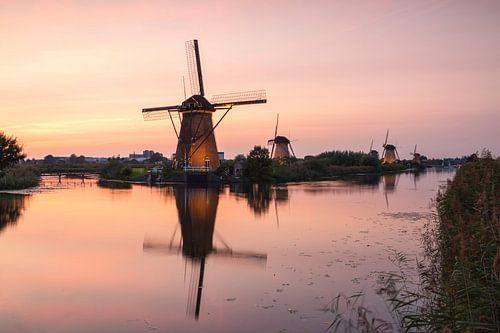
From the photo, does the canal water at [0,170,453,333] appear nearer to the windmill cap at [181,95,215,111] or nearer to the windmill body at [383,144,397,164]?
the windmill cap at [181,95,215,111]

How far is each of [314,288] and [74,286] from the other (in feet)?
10.8

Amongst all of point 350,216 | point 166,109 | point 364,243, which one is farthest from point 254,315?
point 166,109

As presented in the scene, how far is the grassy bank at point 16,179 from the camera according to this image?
25.2m

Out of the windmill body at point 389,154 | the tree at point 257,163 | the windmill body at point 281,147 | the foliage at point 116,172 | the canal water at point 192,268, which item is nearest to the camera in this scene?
the canal water at point 192,268

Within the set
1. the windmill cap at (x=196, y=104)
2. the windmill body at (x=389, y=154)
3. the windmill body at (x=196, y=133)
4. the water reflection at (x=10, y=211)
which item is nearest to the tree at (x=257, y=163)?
the windmill body at (x=196, y=133)

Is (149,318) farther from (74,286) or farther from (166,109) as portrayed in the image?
(166,109)

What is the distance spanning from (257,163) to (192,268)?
28.7m

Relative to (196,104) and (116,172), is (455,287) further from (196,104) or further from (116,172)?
(116,172)

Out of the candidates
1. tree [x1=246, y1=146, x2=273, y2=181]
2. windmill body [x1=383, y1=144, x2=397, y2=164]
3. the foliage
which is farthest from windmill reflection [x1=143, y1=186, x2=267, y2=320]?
windmill body [x1=383, y1=144, x2=397, y2=164]

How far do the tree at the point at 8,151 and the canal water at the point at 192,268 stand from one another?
12279 millimetres

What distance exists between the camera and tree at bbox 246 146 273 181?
118 ft

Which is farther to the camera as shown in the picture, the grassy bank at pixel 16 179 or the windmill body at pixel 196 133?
the windmill body at pixel 196 133

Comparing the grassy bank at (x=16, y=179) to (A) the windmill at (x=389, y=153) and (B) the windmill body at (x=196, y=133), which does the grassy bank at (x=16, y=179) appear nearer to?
(B) the windmill body at (x=196, y=133)

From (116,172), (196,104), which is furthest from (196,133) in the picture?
(116,172)
